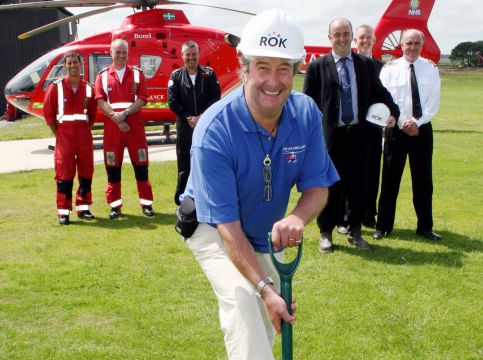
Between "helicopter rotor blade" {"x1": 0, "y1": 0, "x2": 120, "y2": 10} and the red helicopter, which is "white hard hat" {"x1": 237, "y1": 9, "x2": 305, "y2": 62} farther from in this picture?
the red helicopter

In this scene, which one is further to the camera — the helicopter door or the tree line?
the tree line

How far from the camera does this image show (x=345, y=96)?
18.0 ft

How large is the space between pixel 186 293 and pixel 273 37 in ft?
9.32

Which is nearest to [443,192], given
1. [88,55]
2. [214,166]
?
[214,166]

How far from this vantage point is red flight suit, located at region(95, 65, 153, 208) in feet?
23.6

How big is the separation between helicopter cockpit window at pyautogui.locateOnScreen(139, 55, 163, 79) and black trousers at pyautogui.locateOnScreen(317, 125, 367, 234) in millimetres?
8260

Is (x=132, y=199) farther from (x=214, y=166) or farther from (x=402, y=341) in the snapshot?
(x=214, y=166)

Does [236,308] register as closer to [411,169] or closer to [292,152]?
[292,152]

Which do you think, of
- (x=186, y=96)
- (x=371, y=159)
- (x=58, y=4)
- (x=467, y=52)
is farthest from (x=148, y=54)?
(x=467, y=52)

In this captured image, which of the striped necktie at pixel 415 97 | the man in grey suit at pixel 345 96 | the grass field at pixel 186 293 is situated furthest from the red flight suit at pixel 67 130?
the striped necktie at pixel 415 97

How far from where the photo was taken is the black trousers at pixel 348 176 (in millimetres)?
5531

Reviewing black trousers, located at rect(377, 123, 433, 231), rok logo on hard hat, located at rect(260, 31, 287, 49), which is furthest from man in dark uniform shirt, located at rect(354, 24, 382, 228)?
rok logo on hard hat, located at rect(260, 31, 287, 49)

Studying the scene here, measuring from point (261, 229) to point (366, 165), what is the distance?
3.09m

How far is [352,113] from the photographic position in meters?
5.49
